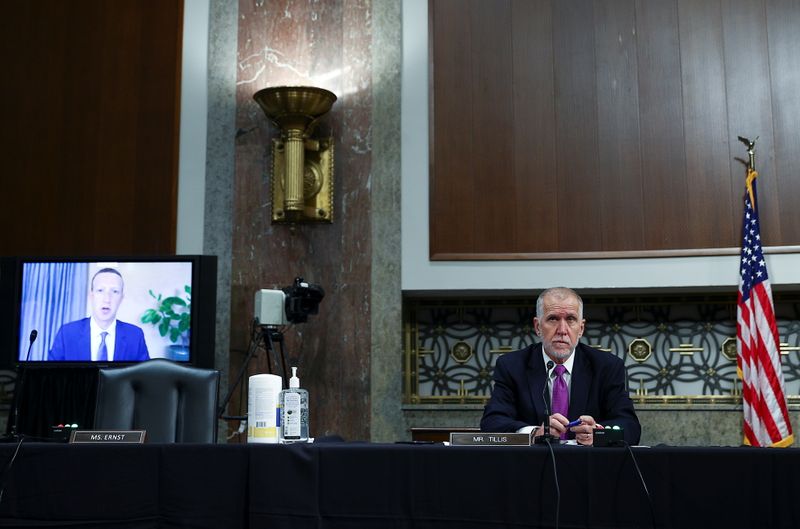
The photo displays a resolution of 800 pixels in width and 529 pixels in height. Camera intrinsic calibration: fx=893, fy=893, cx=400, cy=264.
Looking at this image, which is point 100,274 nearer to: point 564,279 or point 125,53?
point 125,53

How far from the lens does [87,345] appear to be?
16.5ft

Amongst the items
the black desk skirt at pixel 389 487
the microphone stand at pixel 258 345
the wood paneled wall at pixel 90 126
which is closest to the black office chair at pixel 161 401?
the black desk skirt at pixel 389 487

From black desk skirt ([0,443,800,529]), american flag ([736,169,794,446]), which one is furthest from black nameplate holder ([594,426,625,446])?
american flag ([736,169,794,446])

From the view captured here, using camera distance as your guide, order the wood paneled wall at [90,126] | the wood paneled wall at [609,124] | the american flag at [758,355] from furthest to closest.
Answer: the wood paneled wall at [90,126], the wood paneled wall at [609,124], the american flag at [758,355]

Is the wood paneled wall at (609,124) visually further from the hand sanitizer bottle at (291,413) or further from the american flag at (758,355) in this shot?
the hand sanitizer bottle at (291,413)

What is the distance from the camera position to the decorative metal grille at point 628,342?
5.33m

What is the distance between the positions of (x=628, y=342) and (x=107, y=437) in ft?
11.9

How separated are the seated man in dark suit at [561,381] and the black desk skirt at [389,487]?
1133 mm

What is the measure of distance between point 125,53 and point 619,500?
460 cm

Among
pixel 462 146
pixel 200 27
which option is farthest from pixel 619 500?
pixel 200 27

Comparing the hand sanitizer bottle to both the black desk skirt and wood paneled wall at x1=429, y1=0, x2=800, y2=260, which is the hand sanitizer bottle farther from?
wood paneled wall at x1=429, y1=0, x2=800, y2=260

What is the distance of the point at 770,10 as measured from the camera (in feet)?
17.5

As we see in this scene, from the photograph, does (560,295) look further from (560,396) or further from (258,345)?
(258,345)

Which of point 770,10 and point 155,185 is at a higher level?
point 770,10
